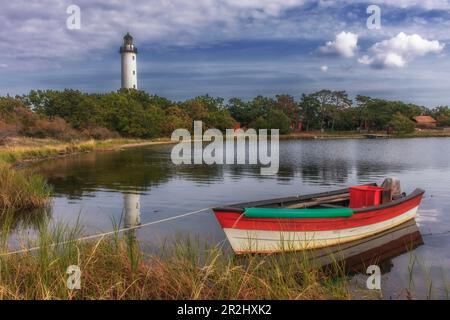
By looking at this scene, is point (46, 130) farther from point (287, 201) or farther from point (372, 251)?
point (372, 251)

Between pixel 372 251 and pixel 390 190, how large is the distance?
258 cm

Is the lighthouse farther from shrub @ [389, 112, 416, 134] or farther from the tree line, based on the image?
shrub @ [389, 112, 416, 134]

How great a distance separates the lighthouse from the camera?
290 ft

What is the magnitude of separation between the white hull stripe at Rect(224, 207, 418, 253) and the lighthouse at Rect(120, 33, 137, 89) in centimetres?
8262

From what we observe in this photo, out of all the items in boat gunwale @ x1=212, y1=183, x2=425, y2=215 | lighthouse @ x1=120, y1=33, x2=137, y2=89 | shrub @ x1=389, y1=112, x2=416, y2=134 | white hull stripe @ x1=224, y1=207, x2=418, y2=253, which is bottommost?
white hull stripe @ x1=224, y1=207, x2=418, y2=253

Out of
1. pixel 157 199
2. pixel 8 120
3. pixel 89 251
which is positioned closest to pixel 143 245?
pixel 89 251

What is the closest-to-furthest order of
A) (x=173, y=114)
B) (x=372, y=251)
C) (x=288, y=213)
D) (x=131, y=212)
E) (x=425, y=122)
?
(x=288, y=213)
(x=372, y=251)
(x=131, y=212)
(x=173, y=114)
(x=425, y=122)

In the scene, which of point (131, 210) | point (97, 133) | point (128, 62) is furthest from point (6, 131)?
point (128, 62)

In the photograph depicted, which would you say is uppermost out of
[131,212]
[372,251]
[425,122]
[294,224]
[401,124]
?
[425,122]


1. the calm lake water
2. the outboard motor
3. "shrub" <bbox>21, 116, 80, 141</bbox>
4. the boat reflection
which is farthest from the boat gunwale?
"shrub" <bbox>21, 116, 80, 141</bbox>

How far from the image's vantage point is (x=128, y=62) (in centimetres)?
8850

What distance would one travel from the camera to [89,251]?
6.43m
